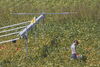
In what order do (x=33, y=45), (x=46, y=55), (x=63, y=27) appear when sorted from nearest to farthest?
(x=46, y=55), (x=33, y=45), (x=63, y=27)

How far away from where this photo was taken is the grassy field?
576 inches

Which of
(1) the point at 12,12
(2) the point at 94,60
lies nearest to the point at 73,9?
(1) the point at 12,12

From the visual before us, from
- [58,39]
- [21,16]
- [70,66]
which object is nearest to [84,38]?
[58,39]

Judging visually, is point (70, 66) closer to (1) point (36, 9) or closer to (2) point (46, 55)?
(2) point (46, 55)

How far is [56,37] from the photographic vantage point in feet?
60.2

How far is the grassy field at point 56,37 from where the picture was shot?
1464cm

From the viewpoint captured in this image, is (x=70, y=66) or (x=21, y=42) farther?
(x=21, y=42)

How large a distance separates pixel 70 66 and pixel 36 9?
38.7ft

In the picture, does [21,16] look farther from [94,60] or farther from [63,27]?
[94,60]

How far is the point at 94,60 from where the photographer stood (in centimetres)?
1452

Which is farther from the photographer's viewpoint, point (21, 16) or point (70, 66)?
point (21, 16)

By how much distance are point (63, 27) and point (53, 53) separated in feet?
16.2

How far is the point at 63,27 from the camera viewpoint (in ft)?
66.4

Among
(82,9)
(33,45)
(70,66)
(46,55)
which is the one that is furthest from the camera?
(82,9)
